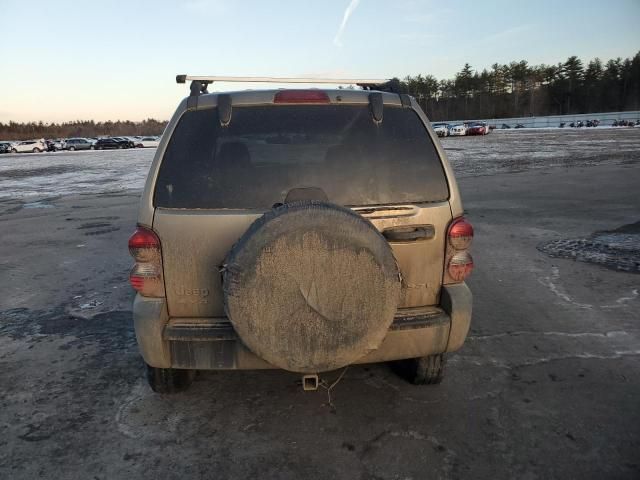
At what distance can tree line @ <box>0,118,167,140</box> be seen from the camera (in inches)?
3536

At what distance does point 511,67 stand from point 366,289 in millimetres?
142177

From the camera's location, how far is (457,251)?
2.94 metres

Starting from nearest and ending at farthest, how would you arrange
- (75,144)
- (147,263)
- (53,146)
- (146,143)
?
(147,263)
(53,146)
(75,144)
(146,143)

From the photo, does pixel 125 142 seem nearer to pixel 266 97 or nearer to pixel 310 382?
pixel 266 97

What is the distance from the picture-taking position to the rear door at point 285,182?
272 centimetres

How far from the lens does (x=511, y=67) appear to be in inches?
5000

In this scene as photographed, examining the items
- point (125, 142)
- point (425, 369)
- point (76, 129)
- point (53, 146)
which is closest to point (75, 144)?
point (53, 146)

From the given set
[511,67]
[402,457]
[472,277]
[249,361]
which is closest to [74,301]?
[249,361]

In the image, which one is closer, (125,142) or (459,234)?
(459,234)

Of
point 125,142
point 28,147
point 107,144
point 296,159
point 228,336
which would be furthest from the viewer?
point 125,142

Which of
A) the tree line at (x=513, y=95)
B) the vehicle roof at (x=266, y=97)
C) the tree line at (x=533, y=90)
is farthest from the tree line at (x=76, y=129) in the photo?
the vehicle roof at (x=266, y=97)

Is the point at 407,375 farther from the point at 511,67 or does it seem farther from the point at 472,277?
the point at 511,67

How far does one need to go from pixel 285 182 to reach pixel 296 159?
189 millimetres

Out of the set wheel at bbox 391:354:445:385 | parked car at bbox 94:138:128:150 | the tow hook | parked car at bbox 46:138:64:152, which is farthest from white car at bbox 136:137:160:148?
the tow hook
